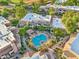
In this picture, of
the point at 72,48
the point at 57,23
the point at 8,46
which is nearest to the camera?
the point at 72,48

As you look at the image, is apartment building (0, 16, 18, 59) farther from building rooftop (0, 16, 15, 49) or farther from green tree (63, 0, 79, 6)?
green tree (63, 0, 79, 6)

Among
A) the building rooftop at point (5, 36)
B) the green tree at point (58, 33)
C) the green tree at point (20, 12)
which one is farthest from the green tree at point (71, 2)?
the building rooftop at point (5, 36)

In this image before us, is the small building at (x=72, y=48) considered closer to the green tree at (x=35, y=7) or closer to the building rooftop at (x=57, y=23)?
the building rooftop at (x=57, y=23)

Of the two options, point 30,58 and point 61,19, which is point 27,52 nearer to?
point 30,58

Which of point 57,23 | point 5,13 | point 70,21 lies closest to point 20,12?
point 5,13

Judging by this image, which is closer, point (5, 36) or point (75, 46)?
point (75, 46)

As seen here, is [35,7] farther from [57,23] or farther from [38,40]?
[38,40]
